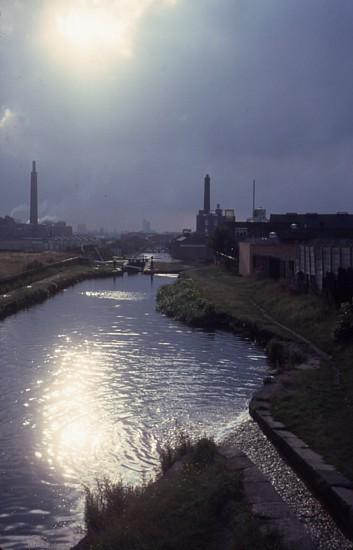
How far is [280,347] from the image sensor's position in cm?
1705

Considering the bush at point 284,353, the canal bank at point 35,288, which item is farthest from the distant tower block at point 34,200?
the bush at point 284,353

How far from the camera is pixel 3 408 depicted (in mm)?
12219

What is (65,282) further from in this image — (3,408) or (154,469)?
(154,469)

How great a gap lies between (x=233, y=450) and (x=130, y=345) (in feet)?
38.5

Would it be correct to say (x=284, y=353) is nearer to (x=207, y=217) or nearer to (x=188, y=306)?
(x=188, y=306)

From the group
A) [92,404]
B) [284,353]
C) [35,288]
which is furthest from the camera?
[35,288]

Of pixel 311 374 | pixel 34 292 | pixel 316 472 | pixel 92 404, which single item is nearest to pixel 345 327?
A: pixel 311 374

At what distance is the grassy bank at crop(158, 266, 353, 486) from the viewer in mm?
8633

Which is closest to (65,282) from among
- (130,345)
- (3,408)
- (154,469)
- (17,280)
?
(17,280)

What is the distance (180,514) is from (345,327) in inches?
384

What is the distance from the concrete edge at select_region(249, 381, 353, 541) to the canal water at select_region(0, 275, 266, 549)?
906mm

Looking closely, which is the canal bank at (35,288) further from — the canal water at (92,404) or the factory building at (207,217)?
the factory building at (207,217)

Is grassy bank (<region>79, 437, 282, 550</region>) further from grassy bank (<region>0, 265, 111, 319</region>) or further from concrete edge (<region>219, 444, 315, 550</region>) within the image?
grassy bank (<region>0, 265, 111, 319</region>)

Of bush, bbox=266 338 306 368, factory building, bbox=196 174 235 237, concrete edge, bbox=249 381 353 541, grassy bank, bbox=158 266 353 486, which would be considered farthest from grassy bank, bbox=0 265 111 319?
factory building, bbox=196 174 235 237
